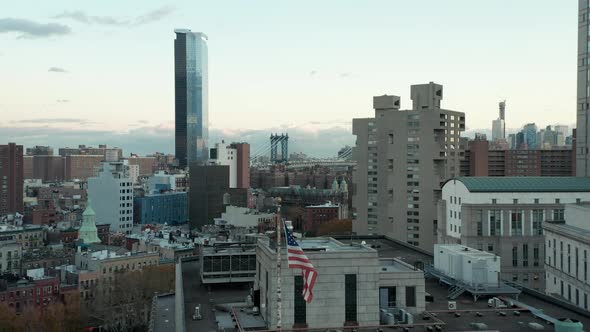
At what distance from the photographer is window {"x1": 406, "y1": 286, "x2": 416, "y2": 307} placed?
145 feet

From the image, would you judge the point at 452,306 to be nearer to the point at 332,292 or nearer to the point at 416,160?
the point at 332,292

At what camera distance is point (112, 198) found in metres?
180

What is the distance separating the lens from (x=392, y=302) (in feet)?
145

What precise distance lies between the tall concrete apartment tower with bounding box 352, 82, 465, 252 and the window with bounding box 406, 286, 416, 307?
68432 millimetres

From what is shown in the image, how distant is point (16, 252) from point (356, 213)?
59.6 meters

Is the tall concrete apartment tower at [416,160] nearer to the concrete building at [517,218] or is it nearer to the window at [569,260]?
the concrete building at [517,218]

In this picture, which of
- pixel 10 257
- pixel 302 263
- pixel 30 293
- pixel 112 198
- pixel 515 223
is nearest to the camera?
pixel 302 263

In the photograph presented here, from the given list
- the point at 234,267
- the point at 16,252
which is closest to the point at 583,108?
the point at 234,267

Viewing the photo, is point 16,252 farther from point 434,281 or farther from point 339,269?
point 339,269

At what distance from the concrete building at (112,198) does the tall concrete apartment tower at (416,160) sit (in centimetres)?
8099

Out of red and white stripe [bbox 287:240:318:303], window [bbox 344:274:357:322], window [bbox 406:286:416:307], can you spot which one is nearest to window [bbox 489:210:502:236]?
window [bbox 406:286:416:307]

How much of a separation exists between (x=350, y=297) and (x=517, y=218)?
48.2m

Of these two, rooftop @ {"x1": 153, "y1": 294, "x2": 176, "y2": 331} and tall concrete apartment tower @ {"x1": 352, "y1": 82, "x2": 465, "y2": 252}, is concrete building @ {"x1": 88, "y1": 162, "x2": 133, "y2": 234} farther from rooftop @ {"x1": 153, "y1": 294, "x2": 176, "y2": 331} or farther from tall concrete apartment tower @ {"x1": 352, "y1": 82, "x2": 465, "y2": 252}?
rooftop @ {"x1": 153, "y1": 294, "x2": 176, "y2": 331}

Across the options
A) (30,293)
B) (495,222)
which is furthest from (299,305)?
(30,293)
